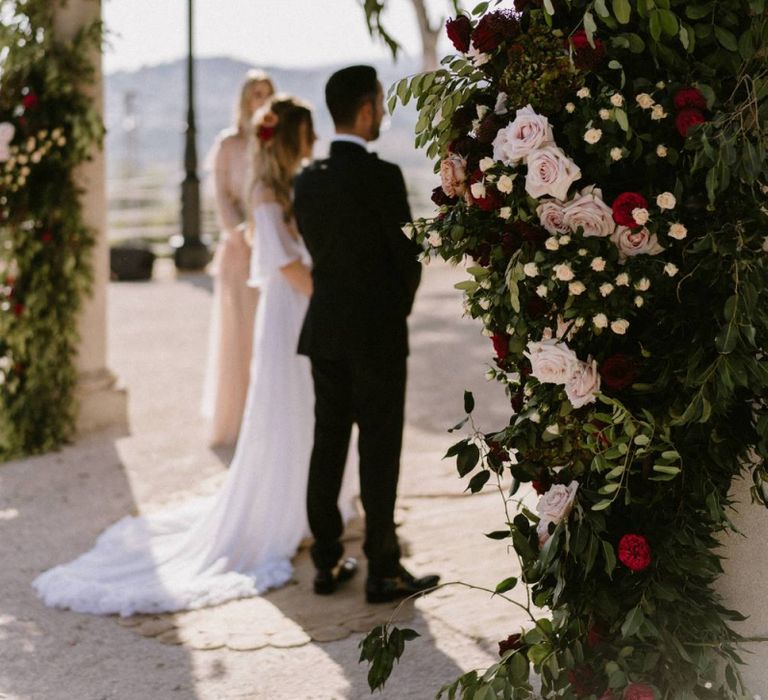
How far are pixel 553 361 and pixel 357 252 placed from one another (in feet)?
5.84

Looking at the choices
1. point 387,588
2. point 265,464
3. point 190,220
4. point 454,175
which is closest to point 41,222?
point 265,464

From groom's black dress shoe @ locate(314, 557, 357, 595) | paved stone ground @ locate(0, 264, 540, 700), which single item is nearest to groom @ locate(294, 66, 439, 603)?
groom's black dress shoe @ locate(314, 557, 357, 595)

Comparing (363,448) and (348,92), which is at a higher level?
(348,92)

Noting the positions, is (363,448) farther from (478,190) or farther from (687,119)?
(687,119)

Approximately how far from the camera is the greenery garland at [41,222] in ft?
22.4

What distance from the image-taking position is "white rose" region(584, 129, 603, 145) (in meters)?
2.55

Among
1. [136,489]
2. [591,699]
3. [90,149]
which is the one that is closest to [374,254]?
[591,699]

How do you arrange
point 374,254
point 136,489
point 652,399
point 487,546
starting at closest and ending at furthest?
point 652,399 → point 374,254 → point 487,546 → point 136,489

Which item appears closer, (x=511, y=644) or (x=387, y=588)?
(x=511, y=644)

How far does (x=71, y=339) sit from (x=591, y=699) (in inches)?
199

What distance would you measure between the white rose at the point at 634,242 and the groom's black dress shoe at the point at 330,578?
2.51 m

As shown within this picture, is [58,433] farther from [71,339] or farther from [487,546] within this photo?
[487,546]

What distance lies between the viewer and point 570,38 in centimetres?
262

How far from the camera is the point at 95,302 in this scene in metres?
7.29
